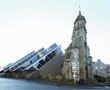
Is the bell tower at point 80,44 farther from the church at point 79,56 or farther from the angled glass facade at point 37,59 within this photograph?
the angled glass facade at point 37,59

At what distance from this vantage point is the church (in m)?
73.6

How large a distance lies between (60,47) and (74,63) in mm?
53210

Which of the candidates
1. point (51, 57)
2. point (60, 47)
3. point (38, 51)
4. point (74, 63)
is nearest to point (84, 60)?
point (74, 63)

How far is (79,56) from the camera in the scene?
254ft

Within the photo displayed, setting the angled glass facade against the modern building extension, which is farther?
the angled glass facade

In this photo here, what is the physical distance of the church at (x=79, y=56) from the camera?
73625mm

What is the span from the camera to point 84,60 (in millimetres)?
76875

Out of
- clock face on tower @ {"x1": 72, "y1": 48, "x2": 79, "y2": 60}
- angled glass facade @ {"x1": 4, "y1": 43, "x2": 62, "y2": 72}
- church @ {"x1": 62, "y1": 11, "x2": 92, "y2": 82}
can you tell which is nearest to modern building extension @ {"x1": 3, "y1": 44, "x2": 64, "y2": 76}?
angled glass facade @ {"x1": 4, "y1": 43, "x2": 62, "y2": 72}

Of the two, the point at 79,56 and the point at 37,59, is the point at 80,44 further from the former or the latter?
the point at 37,59

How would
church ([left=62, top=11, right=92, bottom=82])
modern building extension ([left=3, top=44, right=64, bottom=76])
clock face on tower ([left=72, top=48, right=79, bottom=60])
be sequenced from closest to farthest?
1. church ([left=62, top=11, right=92, bottom=82])
2. clock face on tower ([left=72, top=48, right=79, bottom=60])
3. modern building extension ([left=3, top=44, right=64, bottom=76])

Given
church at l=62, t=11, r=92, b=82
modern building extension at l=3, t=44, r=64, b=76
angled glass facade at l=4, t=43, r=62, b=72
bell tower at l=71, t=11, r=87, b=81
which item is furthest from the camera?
angled glass facade at l=4, t=43, r=62, b=72

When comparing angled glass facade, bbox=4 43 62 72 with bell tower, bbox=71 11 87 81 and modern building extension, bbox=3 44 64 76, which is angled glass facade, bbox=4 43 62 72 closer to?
modern building extension, bbox=3 44 64 76

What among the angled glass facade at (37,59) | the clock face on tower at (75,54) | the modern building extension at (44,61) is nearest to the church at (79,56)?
the clock face on tower at (75,54)

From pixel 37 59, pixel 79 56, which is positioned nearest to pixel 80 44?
pixel 79 56
